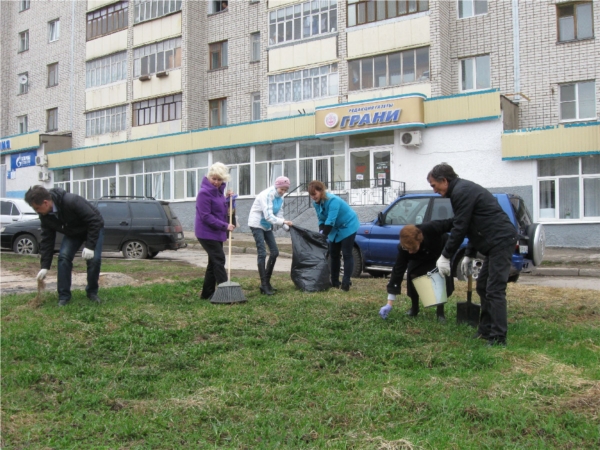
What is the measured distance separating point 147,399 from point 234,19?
3037 centimetres

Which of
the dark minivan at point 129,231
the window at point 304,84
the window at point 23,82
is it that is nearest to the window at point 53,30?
the window at point 23,82

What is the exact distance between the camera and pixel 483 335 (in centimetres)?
586

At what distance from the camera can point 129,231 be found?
54.1 ft

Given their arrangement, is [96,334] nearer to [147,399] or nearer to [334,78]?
[147,399]

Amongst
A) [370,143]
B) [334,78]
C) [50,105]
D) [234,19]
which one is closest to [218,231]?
[370,143]

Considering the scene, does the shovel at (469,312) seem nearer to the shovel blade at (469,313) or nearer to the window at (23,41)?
the shovel blade at (469,313)

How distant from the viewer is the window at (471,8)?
25.3 m

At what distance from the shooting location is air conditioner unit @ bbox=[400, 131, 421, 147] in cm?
2403

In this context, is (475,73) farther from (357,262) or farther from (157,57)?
(157,57)

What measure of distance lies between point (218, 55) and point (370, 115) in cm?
1185

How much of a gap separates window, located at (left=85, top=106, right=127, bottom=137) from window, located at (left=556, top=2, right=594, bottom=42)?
2337cm

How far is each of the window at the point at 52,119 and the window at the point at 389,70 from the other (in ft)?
73.2

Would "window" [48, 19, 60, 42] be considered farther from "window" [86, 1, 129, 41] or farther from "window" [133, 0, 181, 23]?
"window" [133, 0, 181, 23]

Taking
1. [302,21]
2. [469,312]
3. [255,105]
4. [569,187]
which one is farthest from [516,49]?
[469,312]
